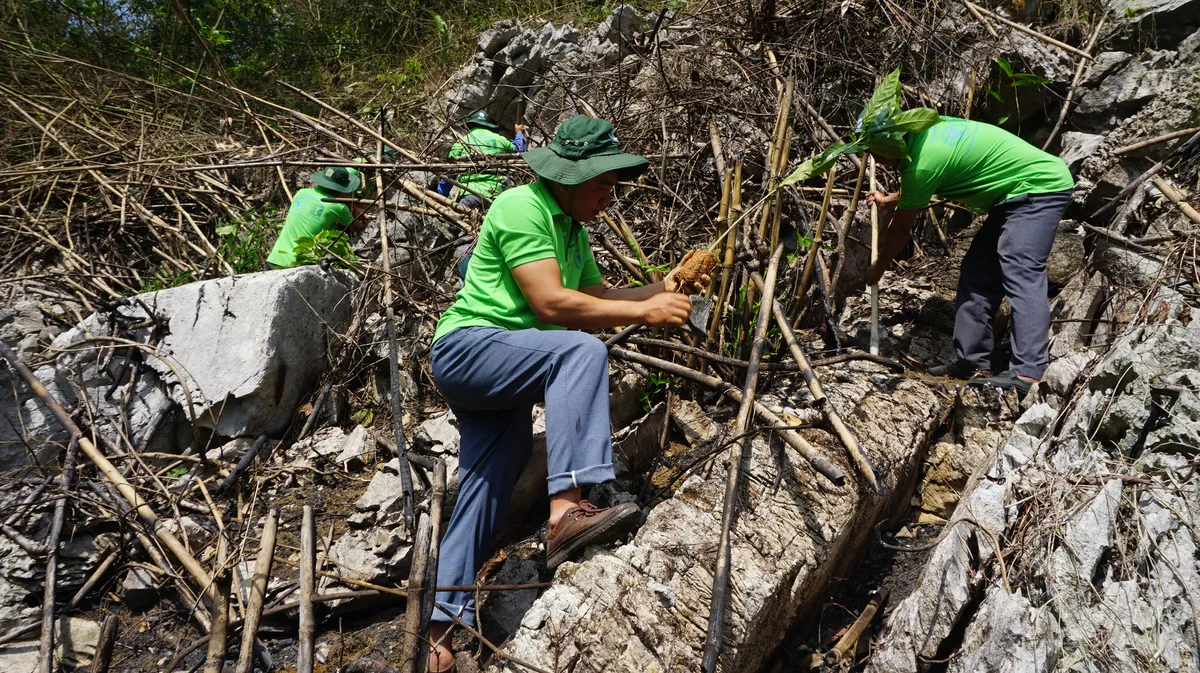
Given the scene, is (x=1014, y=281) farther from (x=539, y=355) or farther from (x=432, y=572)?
(x=432, y=572)

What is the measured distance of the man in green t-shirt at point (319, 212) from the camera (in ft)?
13.9

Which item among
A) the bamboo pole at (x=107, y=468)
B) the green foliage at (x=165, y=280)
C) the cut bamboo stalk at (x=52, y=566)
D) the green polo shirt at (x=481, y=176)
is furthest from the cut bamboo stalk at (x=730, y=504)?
the green foliage at (x=165, y=280)

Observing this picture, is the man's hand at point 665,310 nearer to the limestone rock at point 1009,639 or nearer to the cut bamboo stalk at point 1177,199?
the limestone rock at point 1009,639

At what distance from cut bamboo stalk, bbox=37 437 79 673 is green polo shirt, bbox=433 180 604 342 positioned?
62.1 inches

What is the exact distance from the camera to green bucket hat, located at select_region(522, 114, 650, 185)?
2186mm

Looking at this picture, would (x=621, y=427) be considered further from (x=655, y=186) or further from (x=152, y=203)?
(x=152, y=203)

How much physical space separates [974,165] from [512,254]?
2467mm

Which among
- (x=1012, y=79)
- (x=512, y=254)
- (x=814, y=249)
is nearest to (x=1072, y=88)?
(x=1012, y=79)

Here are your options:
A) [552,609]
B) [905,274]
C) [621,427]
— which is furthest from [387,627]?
[905,274]

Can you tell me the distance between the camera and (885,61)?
4707mm

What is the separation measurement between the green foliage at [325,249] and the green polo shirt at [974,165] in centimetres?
304

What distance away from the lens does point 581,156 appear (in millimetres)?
2242

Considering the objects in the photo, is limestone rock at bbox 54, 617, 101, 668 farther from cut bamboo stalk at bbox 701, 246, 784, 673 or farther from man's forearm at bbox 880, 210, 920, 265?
man's forearm at bbox 880, 210, 920, 265

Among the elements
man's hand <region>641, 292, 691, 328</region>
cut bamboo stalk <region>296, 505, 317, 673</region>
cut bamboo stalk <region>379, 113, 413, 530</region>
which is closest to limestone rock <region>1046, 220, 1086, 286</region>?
man's hand <region>641, 292, 691, 328</region>
